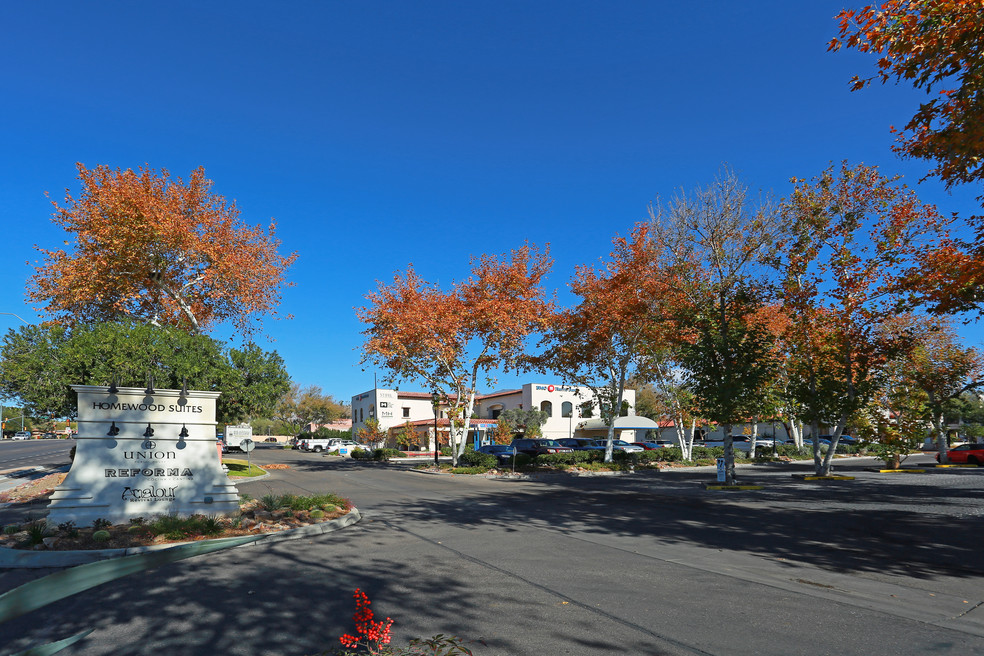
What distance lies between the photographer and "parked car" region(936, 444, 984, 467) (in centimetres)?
3192

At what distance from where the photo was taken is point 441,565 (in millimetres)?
8172

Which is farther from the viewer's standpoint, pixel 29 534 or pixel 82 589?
pixel 29 534

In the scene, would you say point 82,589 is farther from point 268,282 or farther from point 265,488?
point 268,282

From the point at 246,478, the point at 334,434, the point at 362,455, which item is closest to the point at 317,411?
the point at 334,434

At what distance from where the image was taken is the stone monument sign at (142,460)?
35.3ft

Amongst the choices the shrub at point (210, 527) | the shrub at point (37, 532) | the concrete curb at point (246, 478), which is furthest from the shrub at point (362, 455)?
the shrub at point (37, 532)

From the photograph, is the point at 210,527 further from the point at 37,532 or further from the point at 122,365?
the point at 122,365

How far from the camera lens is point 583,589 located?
6.89 m

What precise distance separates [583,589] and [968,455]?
3650 centimetres

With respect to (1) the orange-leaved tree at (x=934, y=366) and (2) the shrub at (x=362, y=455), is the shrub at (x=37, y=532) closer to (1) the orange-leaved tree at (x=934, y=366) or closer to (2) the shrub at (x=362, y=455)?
(1) the orange-leaved tree at (x=934, y=366)

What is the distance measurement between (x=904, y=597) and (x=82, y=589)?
9410mm

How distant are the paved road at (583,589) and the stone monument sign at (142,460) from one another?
2.97 metres

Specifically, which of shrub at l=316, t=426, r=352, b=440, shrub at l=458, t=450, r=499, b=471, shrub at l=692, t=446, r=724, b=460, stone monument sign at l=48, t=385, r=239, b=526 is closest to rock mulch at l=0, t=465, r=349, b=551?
stone monument sign at l=48, t=385, r=239, b=526

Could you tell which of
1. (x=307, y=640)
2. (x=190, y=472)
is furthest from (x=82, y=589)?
(x=190, y=472)
